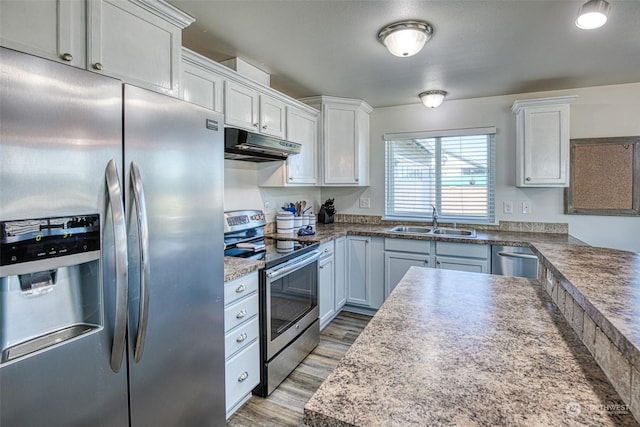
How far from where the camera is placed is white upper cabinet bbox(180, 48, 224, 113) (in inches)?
76.2

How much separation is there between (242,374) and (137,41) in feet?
5.95

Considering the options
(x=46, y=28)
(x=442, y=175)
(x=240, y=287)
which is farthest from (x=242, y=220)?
(x=442, y=175)

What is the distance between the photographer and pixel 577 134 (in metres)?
3.08

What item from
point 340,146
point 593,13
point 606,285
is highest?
point 593,13

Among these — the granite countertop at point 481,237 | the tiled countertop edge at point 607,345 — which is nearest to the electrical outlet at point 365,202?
the granite countertop at point 481,237

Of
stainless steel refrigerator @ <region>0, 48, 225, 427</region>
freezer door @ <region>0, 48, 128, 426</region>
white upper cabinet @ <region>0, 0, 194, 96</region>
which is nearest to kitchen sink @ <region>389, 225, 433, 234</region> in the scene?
stainless steel refrigerator @ <region>0, 48, 225, 427</region>

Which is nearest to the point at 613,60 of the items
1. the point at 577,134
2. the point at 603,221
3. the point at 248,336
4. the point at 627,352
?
the point at 577,134

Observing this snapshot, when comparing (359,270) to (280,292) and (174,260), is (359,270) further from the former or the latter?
(174,260)

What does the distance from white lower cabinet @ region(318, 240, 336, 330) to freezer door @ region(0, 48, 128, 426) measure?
189cm

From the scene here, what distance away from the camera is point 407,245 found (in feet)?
10.5

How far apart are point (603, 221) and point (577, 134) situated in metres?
0.84

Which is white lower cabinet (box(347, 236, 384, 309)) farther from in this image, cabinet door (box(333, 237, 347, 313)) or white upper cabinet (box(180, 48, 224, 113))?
white upper cabinet (box(180, 48, 224, 113))

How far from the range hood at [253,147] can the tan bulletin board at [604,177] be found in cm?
262

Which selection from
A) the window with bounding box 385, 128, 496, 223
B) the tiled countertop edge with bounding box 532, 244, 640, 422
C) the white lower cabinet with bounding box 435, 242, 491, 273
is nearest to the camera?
the tiled countertop edge with bounding box 532, 244, 640, 422
